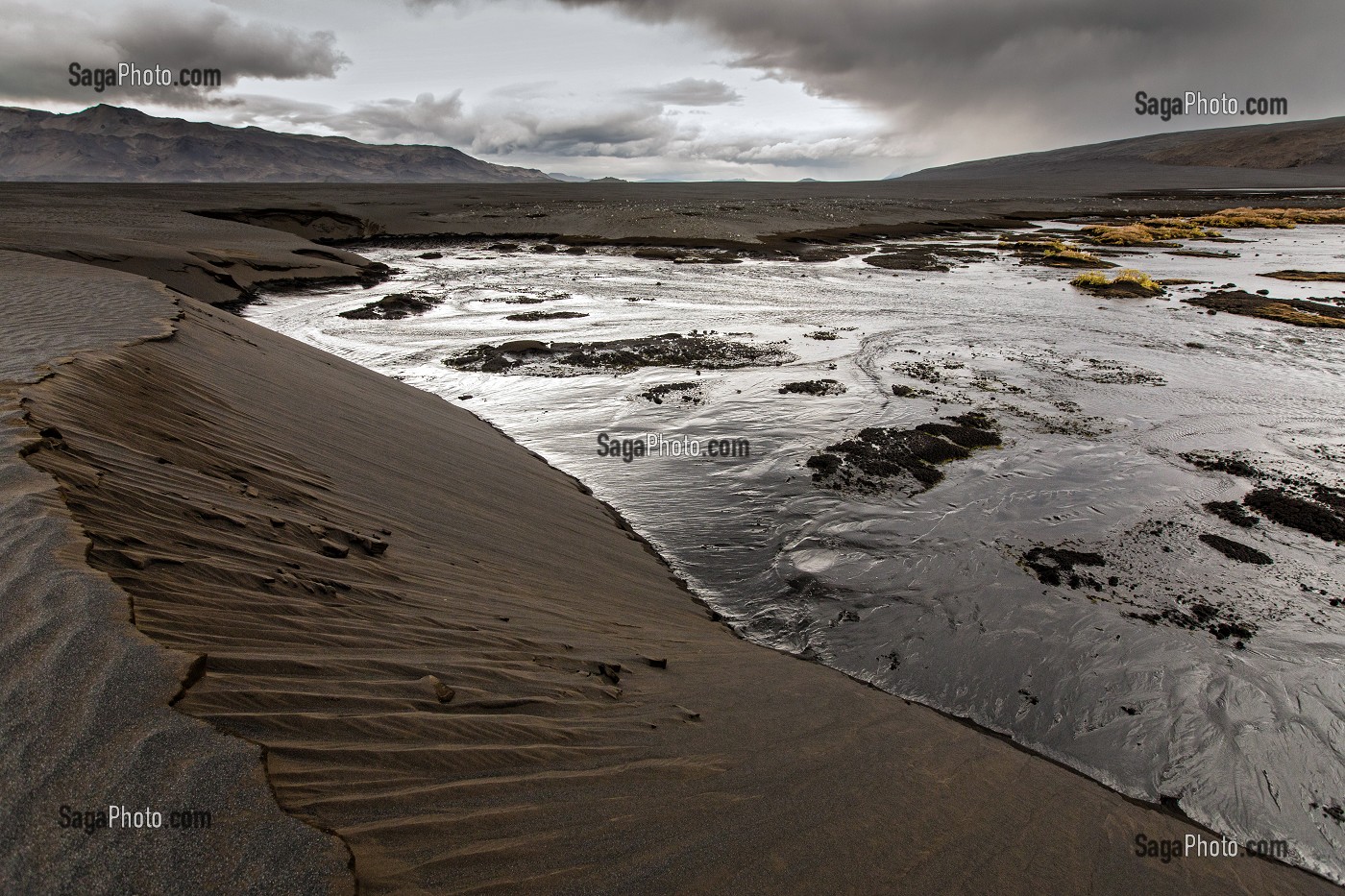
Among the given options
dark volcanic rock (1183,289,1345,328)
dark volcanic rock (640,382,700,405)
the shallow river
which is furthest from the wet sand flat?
dark volcanic rock (1183,289,1345,328)

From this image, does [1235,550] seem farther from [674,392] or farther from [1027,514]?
[674,392]

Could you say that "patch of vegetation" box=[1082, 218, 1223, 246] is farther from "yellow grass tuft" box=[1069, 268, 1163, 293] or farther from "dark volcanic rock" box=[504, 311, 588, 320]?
"dark volcanic rock" box=[504, 311, 588, 320]

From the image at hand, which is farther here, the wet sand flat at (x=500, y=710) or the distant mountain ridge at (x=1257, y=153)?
the distant mountain ridge at (x=1257, y=153)

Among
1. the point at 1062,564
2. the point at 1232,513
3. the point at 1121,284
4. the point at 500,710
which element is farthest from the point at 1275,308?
the point at 500,710

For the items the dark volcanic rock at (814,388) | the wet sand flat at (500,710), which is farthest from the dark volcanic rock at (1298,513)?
the dark volcanic rock at (814,388)

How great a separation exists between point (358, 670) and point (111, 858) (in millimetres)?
1192

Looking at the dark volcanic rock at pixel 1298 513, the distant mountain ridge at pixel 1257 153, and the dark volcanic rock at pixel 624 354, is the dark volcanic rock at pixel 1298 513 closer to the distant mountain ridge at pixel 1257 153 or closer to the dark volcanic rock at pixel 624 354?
the dark volcanic rock at pixel 624 354

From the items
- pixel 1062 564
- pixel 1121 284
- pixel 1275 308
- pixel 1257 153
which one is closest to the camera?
pixel 1062 564

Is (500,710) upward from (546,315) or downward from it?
downward

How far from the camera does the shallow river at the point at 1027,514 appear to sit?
15.3ft

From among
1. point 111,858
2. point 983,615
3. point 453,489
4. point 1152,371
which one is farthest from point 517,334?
point 111,858

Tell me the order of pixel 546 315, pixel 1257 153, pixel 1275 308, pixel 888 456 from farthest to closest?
pixel 1257 153 < pixel 546 315 < pixel 1275 308 < pixel 888 456

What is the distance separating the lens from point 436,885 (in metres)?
2.09

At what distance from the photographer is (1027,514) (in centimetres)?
756
